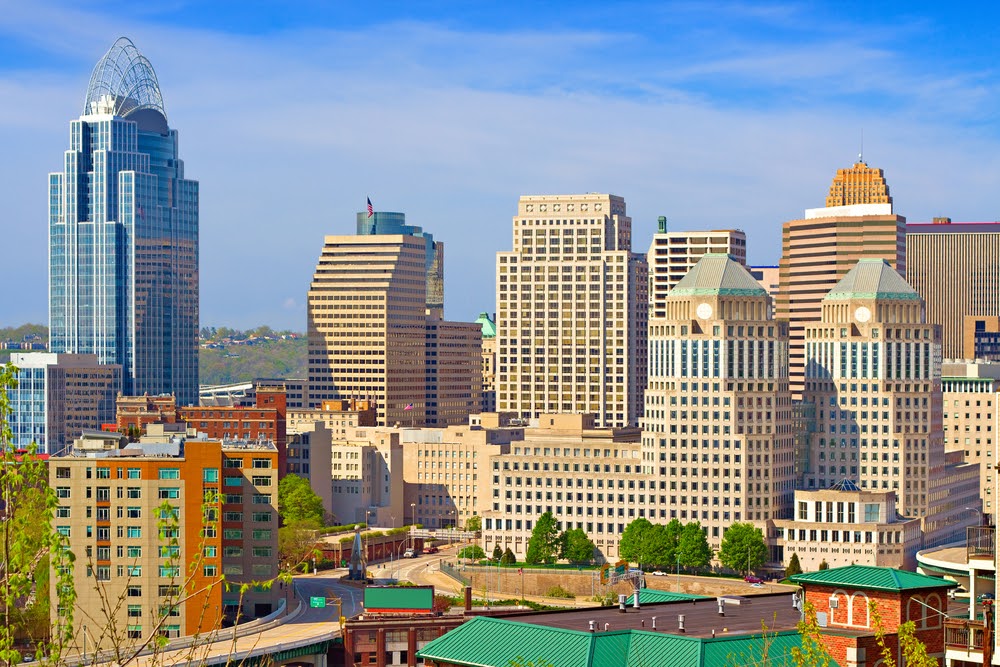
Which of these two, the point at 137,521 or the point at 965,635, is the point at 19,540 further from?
the point at 137,521

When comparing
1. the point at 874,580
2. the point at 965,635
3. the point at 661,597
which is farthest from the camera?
the point at 661,597

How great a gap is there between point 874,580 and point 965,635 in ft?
37.2

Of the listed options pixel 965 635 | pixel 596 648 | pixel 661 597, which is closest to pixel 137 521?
pixel 661 597

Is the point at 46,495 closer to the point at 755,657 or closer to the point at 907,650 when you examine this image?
the point at 907,650

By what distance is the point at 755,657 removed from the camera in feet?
284

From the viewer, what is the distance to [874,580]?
82.1 m

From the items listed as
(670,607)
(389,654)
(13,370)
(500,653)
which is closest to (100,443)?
(389,654)

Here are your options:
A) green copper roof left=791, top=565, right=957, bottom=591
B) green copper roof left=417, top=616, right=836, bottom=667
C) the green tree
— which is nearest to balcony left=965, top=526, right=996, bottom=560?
green copper roof left=791, top=565, right=957, bottom=591

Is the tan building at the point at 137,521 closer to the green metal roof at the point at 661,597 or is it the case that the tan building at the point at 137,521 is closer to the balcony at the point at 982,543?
the green metal roof at the point at 661,597

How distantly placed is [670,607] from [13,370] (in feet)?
233

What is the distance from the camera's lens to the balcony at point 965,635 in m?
69.4

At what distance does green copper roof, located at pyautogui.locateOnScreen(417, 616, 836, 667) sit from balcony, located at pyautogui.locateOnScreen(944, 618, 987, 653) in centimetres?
1336

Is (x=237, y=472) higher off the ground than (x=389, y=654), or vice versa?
(x=237, y=472)

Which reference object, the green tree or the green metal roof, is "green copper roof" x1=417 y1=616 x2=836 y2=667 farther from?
the green tree
